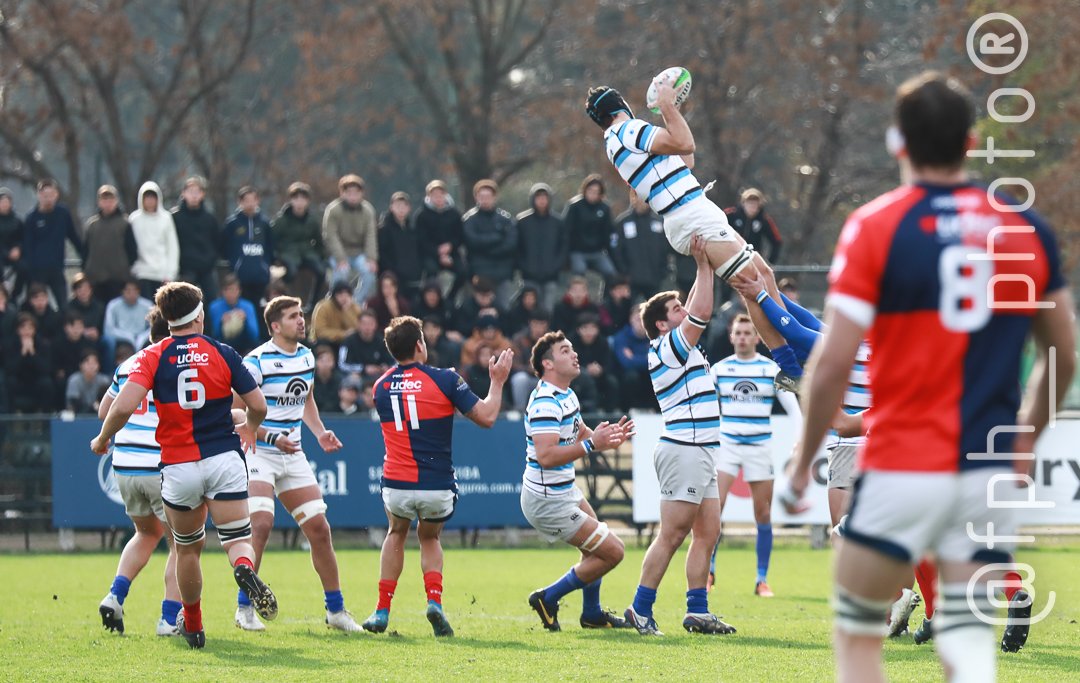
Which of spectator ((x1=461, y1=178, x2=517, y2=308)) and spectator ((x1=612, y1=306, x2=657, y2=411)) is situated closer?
spectator ((x1=612, y1=306, x2=657, y2=411))

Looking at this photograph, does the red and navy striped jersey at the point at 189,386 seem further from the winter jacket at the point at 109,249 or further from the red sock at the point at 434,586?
the winter jacket at the point at 109,249

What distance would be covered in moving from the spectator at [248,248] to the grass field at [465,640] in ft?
17.3

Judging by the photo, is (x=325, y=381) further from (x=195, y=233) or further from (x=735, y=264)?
(x=735, y=264)

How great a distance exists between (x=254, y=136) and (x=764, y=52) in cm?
1081

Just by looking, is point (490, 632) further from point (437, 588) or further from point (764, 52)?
point (764, 52)

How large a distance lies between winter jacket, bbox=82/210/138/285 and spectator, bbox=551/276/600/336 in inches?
Result: 216

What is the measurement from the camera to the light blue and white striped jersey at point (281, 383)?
11.1 metres

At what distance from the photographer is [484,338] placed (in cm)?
1930

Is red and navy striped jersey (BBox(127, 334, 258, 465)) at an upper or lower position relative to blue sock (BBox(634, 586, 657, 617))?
upper

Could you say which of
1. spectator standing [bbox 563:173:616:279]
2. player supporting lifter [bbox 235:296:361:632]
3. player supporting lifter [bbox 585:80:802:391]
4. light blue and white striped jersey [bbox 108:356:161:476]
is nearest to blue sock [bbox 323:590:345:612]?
player supporting lifter [bbox 235:296:361:632]

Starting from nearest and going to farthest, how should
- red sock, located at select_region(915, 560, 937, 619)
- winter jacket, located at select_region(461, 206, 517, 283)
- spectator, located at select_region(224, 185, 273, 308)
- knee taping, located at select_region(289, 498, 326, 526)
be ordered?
red sock, located at select_region(915, 560, 937, 619), knee taping, located at select_region(289, 498, 326, 526), spectator, located at select_region(224, 185, 273, 308), winter jacket, located at select_region(461, 206, 517, 283)

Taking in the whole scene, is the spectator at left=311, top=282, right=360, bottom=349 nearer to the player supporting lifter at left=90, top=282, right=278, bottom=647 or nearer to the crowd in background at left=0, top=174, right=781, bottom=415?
the crowd in background at left=0, top=174, right=781, bottom=415

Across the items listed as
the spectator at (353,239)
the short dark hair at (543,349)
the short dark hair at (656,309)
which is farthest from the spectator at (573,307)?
the short dark hair at (543,349)

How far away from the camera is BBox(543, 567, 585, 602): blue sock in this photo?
1052 centimetres
